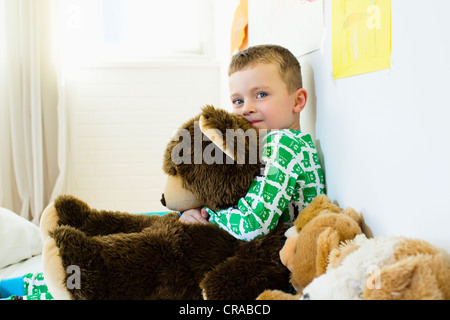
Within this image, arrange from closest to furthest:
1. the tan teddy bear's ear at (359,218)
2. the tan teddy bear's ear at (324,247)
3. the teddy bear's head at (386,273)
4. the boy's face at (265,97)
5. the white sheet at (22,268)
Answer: the teddy bear's head at (386,273) → the tan teddy bear's ear at (324,247) → the tan teddy bear's ear at (359,218) → the boy's face at (265,97) → the white sheet at (22,268)

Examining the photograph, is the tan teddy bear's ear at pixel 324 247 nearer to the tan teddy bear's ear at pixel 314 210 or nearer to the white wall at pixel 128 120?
the tan teddy bear's ear at pixel 314 210

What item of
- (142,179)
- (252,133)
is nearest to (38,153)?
(142,179)

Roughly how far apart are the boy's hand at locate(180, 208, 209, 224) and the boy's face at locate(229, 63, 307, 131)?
0.26 metres

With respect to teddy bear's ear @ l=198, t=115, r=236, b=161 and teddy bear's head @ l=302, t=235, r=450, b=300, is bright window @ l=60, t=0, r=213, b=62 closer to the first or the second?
teddy bear's ear @ l=198, t=115, r=236, b=161

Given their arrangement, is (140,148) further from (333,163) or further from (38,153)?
(333,163)

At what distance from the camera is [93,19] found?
2.55 m

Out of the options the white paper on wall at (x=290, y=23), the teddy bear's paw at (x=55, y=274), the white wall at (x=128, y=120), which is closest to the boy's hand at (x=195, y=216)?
the teddy bear's paw at (x=55, y=274)

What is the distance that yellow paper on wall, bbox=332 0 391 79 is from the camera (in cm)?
62

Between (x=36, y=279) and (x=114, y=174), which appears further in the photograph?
(x=114, y=174)

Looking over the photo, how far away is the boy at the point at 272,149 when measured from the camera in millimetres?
793

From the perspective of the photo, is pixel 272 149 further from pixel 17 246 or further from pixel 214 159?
pixel 17 246

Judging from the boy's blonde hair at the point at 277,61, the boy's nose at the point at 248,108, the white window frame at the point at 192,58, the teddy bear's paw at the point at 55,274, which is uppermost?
the white window frame at the point at 192,58

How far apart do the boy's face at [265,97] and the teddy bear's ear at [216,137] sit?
205mm
